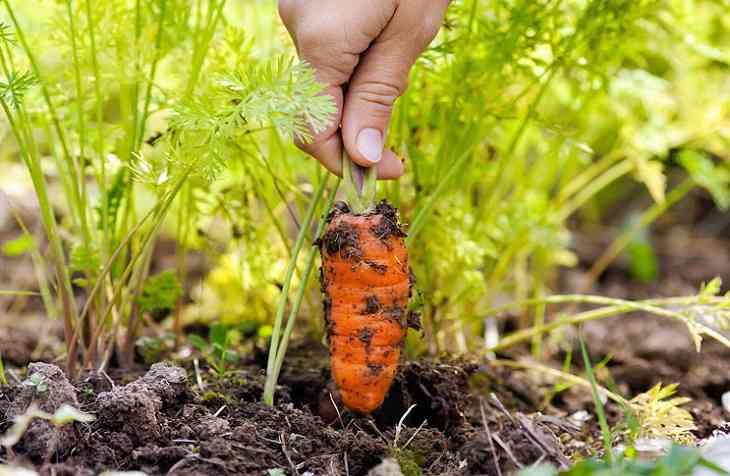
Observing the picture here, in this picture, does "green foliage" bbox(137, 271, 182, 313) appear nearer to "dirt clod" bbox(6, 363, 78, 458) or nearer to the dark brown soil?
the dark brown soil

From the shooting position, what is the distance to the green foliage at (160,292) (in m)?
1.80

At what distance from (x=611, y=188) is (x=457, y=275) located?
2.18 metres

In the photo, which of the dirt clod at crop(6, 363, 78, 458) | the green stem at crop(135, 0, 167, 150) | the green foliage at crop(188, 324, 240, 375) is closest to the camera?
the dirt clod at crop(6, 363, 78, 458)

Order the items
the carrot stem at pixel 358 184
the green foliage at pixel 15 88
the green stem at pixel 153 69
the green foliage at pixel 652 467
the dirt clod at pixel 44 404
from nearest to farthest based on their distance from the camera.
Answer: the green foliage at pixel 652 467
the dirt clod at pixel 44 404
the green foliage at pixel 15 88
the carrot stem at pixel 358 184
the green stem at pixel 153 69

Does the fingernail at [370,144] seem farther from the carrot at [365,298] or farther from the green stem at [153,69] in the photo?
the green stem at [153,69]

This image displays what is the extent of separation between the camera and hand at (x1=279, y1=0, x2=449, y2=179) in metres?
1.33

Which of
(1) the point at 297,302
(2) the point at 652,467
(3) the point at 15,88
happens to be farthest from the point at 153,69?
(2) the point at 652,467

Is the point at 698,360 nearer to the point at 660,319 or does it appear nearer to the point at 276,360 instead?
the point at 660,319

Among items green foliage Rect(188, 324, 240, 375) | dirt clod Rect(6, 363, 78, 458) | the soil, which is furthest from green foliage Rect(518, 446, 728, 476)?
green foliage Rect(188, 324, 240, 375)

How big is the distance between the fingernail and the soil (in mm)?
283

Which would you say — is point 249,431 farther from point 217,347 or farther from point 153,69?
point 153,69

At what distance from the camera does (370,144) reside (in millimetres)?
1403

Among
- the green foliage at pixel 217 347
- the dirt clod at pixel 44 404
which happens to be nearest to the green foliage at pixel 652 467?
the dirt clod at pixel 44 404

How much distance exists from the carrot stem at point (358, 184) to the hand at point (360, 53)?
0.02 meters
